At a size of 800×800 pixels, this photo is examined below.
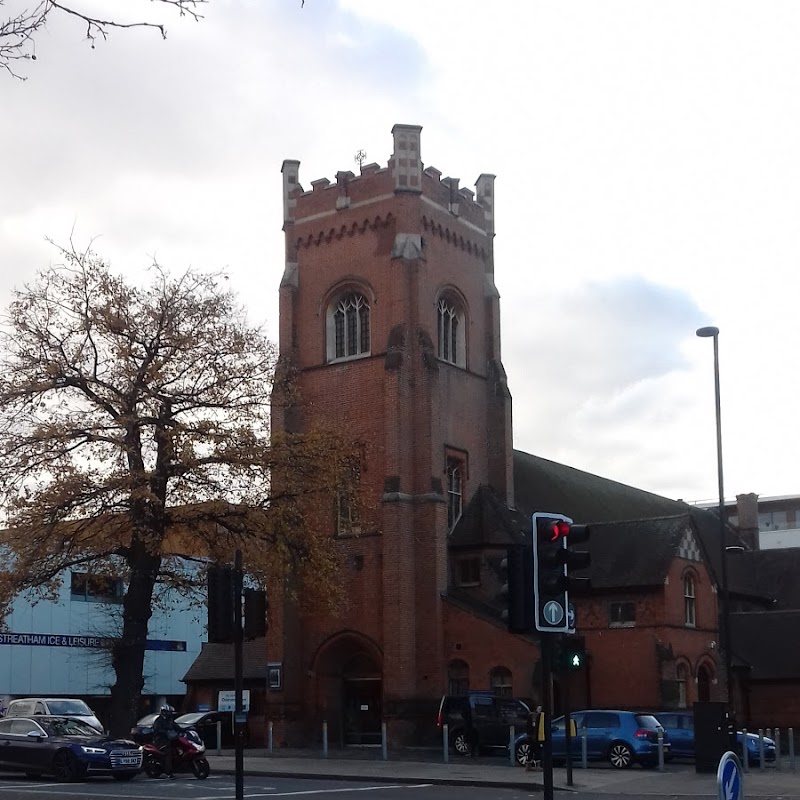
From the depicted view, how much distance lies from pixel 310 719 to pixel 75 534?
16.6 metres

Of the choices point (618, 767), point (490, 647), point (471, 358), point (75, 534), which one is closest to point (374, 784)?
point (618, 767)

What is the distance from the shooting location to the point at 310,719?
1677 inches

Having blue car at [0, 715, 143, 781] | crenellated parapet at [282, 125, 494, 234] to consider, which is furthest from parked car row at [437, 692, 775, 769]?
crenellated parapet at [282, 125, 494, 234]

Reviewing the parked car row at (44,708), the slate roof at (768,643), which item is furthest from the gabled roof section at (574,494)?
the parked car row at (44,708)

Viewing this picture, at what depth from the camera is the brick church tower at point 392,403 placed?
4088 centimetres

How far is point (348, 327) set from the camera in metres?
44.5

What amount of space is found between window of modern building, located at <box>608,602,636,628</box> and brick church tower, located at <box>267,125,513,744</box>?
222 inches

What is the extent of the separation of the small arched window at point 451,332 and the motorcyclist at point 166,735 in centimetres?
1951

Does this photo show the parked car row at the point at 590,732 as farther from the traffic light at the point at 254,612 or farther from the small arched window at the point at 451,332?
the small arched window at the point at 451,332

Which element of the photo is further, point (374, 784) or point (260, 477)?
point (260, 477)

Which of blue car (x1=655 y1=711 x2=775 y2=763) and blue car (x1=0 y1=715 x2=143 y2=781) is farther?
blue car (x1=655 y1=711 x2=775 y2=763)

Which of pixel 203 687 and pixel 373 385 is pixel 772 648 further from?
pixel 203 687

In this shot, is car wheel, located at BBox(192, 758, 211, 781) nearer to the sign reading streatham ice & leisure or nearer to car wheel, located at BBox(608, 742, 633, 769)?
car wheel, located at BBox(608, 742, 633, 769)

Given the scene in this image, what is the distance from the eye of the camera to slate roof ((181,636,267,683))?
47094mm
